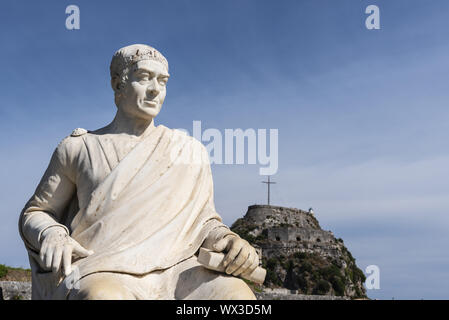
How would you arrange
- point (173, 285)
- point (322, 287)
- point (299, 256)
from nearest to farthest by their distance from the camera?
point (173, 285) → point (322, 287) → point (299, 256)

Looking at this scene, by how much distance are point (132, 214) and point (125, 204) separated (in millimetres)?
103

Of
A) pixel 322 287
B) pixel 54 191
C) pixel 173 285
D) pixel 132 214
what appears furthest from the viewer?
pixel 322 287

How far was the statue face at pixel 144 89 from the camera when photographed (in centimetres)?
531

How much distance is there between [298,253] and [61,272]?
6359 cm

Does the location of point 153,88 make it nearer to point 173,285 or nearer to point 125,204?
point 125,204

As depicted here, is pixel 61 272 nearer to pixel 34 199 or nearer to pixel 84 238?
pixel 84 238

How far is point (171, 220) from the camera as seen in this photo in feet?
16.5

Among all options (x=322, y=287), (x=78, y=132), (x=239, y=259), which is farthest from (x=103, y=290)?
(x=322, y=287)

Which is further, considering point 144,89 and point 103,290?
point 144,89

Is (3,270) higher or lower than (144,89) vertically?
lower

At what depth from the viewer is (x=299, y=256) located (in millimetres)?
66250

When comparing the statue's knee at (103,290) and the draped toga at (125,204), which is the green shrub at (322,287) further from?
the statue's knee at (103,290)

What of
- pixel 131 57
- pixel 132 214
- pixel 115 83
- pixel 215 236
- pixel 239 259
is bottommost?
pixel 239 259
